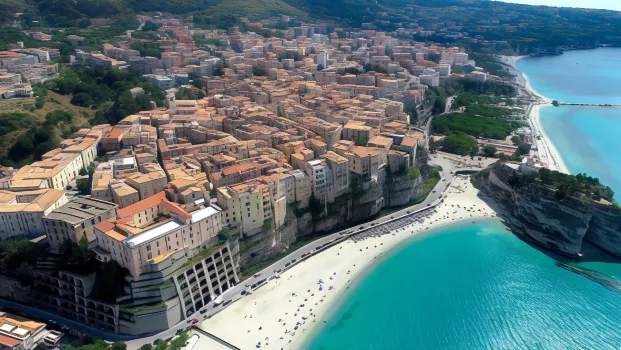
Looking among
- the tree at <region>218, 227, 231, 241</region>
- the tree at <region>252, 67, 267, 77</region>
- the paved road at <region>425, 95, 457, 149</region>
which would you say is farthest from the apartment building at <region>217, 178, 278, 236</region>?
the tree at <region>252, 67, 267, 77</region>

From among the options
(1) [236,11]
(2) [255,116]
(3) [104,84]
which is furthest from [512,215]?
(1) [236,11]

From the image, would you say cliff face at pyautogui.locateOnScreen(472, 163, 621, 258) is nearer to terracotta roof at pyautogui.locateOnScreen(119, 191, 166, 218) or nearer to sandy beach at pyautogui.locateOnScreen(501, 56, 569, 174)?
sandy beach at pyautogui.locateOnScreen(501, 56, 569, 174)

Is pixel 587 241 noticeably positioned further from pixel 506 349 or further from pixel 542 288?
pixel 506 349

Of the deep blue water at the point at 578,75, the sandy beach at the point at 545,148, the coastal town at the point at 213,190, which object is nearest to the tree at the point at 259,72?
the coastal town at the point at 213,190

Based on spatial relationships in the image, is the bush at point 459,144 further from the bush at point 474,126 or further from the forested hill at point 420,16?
the forested hill at point 420,16

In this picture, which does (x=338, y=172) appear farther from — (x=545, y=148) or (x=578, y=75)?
(x=578, y=75)

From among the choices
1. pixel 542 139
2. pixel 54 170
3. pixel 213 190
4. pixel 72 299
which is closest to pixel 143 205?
pixel 213 190
